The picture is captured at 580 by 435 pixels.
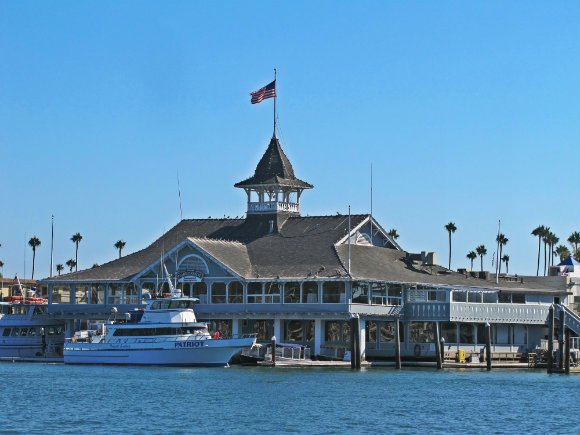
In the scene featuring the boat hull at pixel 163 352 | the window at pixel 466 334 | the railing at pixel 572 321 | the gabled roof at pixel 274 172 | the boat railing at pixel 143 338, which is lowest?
the boat hull at pixel 163 352

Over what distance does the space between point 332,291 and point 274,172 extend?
1378 cm

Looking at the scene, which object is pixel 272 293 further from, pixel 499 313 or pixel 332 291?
pixel 499 313

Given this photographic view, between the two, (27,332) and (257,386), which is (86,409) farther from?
(27,332)

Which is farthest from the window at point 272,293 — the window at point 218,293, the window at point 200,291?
the window at point 200,291

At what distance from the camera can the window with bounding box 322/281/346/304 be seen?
305ft

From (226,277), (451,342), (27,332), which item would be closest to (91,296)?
(27,332)

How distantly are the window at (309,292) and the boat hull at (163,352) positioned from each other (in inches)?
314

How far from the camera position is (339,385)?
74.4 m

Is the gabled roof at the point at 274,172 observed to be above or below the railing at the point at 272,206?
above

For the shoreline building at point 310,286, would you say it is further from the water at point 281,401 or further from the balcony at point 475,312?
the water at point 281,401

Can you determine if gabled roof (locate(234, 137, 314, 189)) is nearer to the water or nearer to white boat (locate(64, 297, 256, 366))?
white boat (locate(64, 297, 256, 366))

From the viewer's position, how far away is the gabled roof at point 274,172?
103 m

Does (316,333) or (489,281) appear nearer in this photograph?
(316,333)

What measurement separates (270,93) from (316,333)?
18.7m
